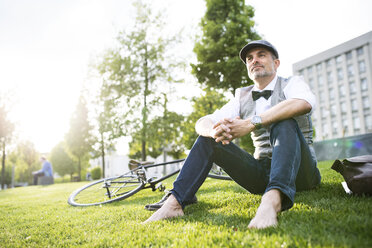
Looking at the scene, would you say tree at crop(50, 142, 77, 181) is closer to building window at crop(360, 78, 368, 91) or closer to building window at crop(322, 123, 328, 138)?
building window at crop(322, 123, 328, 138)

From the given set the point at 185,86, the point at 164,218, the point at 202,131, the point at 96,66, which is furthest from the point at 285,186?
the point at 96,66

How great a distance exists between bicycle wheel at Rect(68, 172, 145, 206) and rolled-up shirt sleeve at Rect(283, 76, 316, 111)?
318 centimetres

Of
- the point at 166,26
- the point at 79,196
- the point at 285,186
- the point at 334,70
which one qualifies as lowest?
the point at 79,196

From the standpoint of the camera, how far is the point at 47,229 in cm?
306

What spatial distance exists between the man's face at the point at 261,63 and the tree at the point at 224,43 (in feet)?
38.1

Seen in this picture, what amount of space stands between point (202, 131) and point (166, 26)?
15738 millimetres

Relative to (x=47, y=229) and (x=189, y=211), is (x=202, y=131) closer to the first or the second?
(x=189, y=211)

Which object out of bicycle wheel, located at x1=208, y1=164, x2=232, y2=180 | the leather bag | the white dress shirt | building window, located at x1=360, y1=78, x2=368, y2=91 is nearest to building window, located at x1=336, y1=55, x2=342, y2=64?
building window, located at x1=360, y1=78, x2=368, y2=91

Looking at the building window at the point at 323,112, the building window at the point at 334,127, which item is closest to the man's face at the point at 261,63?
the building window at the point at 334,127

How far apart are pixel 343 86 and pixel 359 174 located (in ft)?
221

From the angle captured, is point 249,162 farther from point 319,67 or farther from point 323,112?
point 319,67

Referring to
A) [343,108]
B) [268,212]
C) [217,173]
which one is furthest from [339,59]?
[268,212]

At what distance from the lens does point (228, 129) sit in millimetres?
2486

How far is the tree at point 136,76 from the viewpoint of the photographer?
15289 mm
